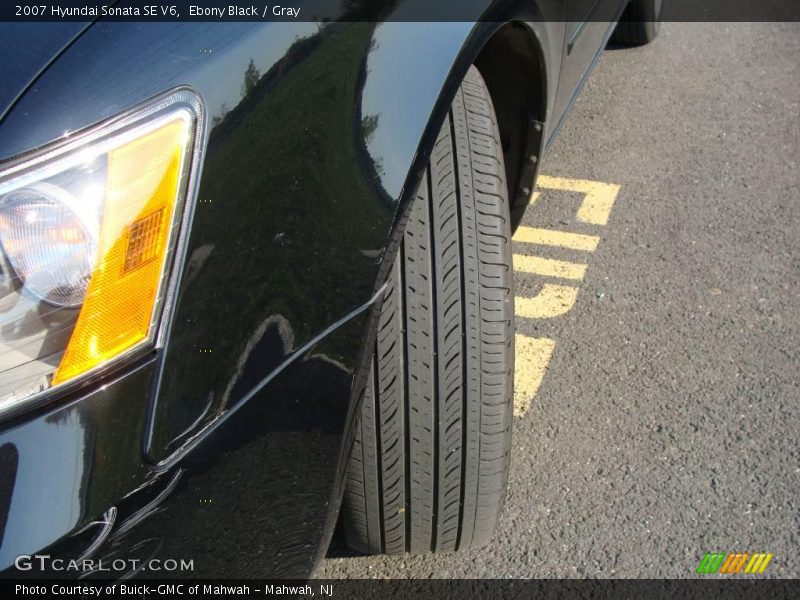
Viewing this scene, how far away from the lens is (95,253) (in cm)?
110

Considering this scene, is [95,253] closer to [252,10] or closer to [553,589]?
[252,10]

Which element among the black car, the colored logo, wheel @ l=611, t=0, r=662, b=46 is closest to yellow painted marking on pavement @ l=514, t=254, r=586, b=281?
the colored logo

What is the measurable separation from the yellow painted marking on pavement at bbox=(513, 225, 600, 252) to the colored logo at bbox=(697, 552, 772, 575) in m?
1.28

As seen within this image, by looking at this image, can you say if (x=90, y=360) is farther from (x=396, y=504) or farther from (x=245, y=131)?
(x=396, y=504)

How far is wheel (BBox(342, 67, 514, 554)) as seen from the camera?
158 cm

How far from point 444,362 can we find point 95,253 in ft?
2.35

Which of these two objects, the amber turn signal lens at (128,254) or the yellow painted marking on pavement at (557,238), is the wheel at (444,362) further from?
the yellow painted marking on pavement at (557,238)

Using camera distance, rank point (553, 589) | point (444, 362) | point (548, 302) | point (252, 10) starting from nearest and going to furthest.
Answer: point (252, 10) < point (444, 362) < point (553, 589) < point (548, 302)

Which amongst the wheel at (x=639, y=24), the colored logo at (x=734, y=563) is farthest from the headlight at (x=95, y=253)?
the wheel at (x=639, y=24)

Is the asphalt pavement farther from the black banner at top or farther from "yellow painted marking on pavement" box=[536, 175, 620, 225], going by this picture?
the black banner at top

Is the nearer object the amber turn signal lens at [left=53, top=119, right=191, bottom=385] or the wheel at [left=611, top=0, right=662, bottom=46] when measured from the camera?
the amber turn signal lens at [left=53, top=119, right=191, bottom=385]

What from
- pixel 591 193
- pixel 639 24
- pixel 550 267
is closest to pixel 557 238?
pixel 550 267

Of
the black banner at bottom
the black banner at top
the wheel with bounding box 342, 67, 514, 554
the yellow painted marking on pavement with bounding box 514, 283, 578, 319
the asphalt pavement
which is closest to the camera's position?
the black banner at top

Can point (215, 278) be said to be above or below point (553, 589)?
above
